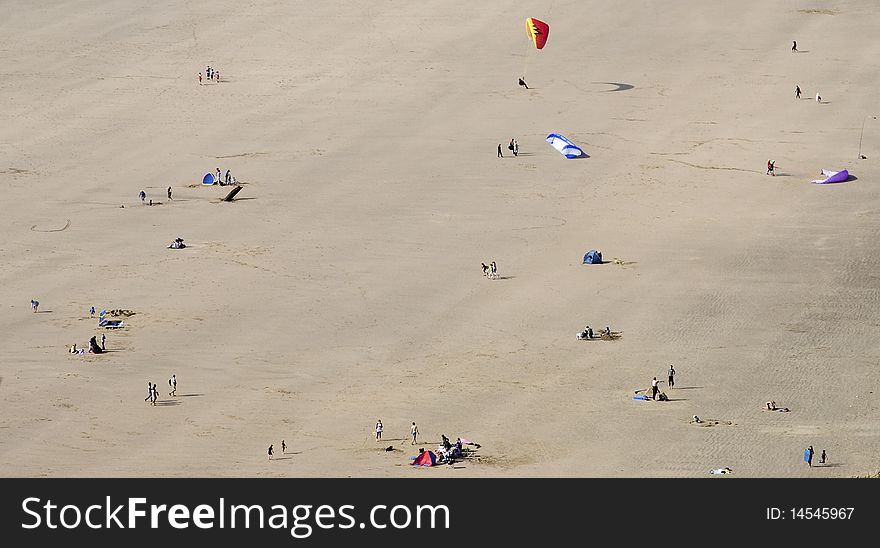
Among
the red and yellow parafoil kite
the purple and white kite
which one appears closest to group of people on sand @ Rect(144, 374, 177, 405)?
the purple and white kite

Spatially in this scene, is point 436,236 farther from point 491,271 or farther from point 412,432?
point 412,432

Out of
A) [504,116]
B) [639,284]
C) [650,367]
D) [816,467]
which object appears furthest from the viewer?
[504,116]

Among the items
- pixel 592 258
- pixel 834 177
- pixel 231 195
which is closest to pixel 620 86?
pixel 834 177

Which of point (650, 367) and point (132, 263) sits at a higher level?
point (132, 263)

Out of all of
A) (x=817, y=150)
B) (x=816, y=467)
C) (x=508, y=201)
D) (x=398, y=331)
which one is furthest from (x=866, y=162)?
(x=816, y=467)

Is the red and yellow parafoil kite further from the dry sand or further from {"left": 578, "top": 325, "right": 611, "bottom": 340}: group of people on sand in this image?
{"left": 578, "top": 325, "right": 611, "bottom": 340}: group of people on sand

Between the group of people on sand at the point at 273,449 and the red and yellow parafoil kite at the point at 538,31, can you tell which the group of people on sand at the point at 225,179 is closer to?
the red and yellow parafoil kite at the point at 538,31

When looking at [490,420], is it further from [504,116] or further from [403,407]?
Result: [504,116]
